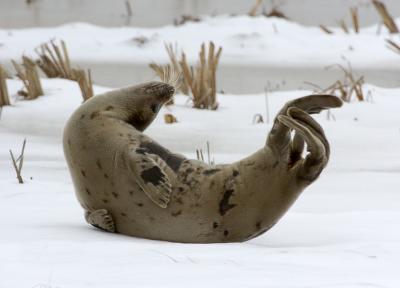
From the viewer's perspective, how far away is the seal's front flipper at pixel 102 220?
2734 millimetres

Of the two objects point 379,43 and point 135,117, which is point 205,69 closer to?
point 135,117

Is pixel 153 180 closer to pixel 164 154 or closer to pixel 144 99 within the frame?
pixel 164 154

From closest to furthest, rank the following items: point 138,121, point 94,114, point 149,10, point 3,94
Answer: point 94,114
point 138,121
point 3,94
point 149,10

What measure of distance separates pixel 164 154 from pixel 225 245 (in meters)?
0.40

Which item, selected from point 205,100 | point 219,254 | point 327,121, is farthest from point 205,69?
point 219,254

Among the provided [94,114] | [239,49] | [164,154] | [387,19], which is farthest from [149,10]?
[164,154]

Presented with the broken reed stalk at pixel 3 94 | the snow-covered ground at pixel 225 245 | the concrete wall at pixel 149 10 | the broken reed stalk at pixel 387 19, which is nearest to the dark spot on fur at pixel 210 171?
the snow-covered ground at pixel 225 245

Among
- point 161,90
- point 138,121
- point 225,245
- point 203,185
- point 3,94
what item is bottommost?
point 3,94

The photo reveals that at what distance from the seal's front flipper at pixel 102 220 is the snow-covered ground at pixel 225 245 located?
40 mm

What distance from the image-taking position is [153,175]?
8.62 ft

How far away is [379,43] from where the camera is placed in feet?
33.1

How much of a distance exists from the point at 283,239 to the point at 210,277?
0.80 meters

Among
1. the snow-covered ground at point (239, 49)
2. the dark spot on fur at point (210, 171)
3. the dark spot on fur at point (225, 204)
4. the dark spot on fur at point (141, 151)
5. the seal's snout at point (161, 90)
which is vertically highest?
the seal's snout at point (161, 90)

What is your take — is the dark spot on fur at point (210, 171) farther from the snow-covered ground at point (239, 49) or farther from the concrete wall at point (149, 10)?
the concrete wall at point (149, 10)
